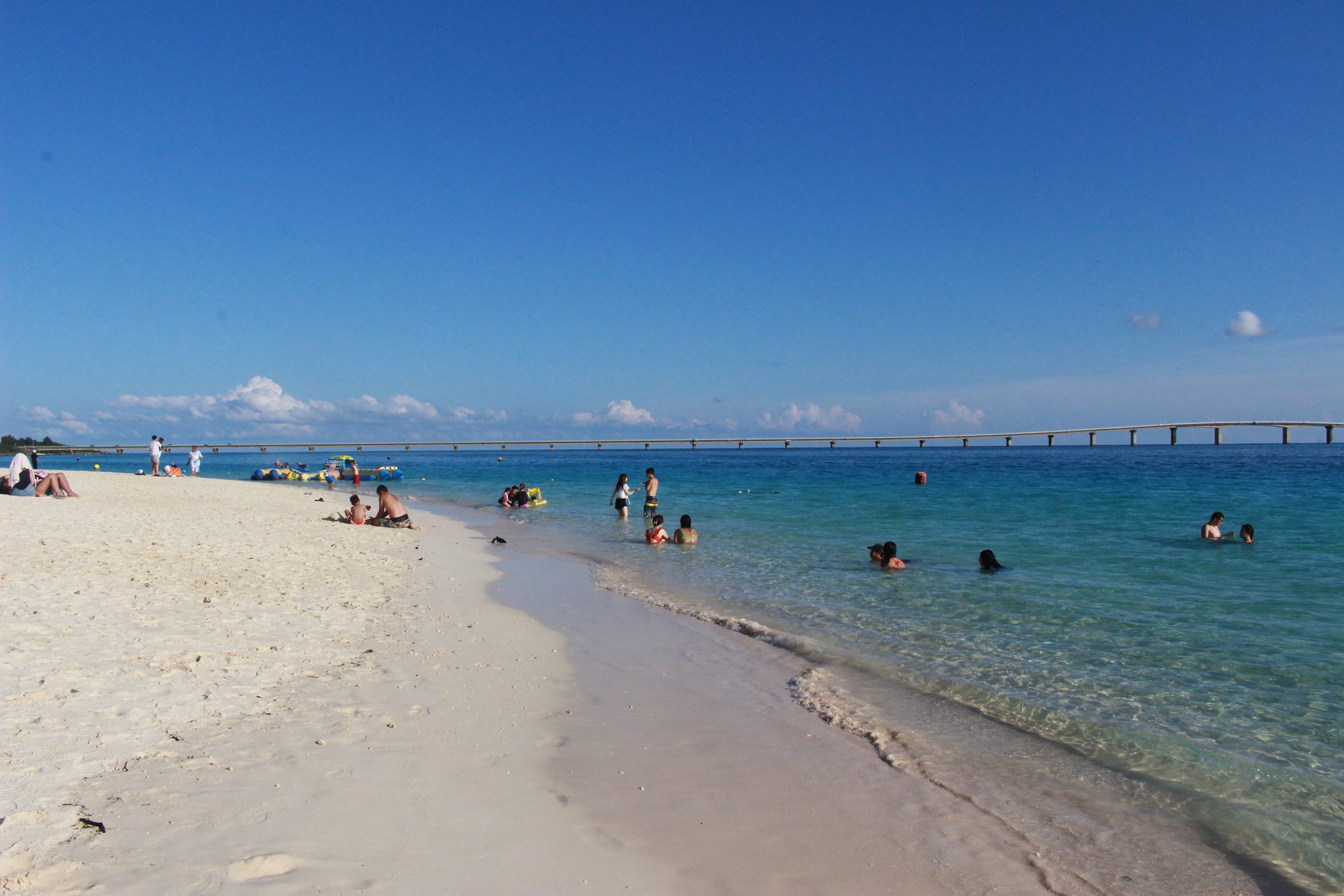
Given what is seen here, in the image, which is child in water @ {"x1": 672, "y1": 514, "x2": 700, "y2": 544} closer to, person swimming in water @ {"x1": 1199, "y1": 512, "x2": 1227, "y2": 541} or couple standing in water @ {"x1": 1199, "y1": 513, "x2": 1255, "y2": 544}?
couple standing in water @ {"x1": 1199, "y1": 513, "x2": 1255, "y2": 544}

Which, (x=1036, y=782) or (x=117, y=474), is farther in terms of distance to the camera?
(x=117, y=474)

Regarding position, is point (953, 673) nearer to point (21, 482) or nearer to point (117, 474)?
Result: point (21, 482)

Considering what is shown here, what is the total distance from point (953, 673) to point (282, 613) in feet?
26.5

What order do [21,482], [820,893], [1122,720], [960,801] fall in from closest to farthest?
[820,893], [960,801], [1122,720], [21,482]

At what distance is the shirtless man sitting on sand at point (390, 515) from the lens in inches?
821

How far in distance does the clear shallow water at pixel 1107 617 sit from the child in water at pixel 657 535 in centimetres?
69

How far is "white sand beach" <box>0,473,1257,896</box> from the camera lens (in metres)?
3.85

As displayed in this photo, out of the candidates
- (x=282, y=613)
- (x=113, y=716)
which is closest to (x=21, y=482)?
(x=282, y=613)

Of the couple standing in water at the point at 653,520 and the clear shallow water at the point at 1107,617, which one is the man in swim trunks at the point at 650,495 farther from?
the clear shallow water at the point at 1107,617

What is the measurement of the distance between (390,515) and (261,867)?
1849 cm

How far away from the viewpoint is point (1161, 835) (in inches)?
193

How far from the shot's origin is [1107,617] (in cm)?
1103

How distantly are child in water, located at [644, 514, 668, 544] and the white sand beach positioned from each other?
965 centimetres

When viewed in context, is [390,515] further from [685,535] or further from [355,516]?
[685,535]
